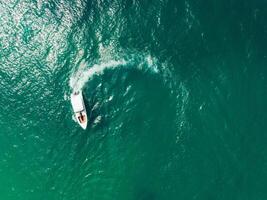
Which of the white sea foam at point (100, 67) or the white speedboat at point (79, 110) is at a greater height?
the white sea foam at point (100, 67)

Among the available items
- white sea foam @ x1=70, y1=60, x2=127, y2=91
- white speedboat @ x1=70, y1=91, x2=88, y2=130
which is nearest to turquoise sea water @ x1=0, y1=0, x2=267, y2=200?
white sea foam @ x1=70, y1=60, x2=127, y2=91

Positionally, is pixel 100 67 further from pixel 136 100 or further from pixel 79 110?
pixel 136 100

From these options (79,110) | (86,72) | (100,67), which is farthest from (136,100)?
(86,72)

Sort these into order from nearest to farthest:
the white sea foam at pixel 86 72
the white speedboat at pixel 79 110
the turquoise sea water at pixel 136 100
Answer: the turquoise sea water at pixel 136 100
the white speedboat at pixel 79 110
the white sea foam at pixel 86 72

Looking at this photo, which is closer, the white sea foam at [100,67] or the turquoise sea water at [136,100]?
the turquoise sea water at [136,100]

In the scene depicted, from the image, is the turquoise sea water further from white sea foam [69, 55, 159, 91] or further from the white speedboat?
the white speedboat

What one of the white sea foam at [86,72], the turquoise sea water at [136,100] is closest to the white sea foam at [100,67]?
the white sea foam at [86,72]

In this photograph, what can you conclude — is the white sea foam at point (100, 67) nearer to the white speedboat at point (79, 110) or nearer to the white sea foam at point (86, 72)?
the white sea foam at point (86, 72)

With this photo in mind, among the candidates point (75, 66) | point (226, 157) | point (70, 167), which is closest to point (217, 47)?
point (226, 157)
